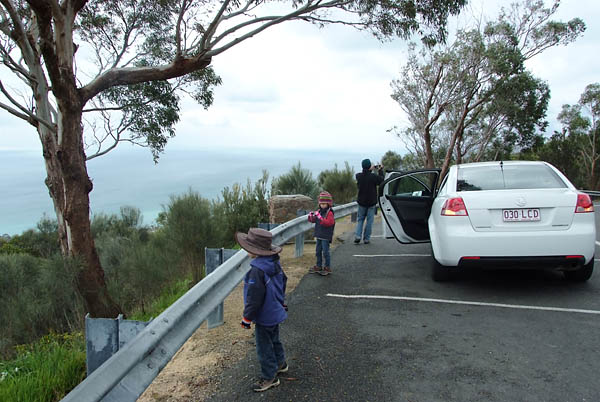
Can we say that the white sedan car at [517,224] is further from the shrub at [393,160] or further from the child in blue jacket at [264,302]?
the shrub at [393,160]

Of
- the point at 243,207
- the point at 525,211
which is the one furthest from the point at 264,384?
the point at 243,207

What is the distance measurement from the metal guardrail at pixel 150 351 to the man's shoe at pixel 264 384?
0.62 meters

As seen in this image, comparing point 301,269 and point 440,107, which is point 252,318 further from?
point 440,107

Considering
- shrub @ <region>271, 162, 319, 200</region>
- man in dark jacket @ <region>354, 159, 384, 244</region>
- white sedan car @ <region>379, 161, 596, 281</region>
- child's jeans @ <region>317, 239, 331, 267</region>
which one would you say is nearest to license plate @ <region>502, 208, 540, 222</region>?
white sedan car @ <region>379, 161, 596, 281</region>

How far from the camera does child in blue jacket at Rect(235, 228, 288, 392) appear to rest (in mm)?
3494

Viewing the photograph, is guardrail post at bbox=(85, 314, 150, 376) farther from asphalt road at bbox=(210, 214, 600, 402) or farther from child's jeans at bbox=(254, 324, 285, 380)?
child's jeans at bbox=(254, 324, 285, 380)

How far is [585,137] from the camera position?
44250mm

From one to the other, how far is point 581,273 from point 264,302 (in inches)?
179

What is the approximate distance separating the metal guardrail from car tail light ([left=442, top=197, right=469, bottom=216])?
2.83 meters

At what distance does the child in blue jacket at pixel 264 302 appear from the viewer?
138 inches

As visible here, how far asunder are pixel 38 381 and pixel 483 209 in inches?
183

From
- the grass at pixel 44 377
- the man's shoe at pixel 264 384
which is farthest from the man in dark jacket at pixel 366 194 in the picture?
the grass at pixel 44 377

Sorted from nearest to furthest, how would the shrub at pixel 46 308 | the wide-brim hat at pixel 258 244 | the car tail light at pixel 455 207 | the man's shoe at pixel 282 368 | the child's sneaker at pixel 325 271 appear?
the wide-brim hat at pixel 258 244, the man's shoe at pixel 282 368, the car tail light at pixel 455 207, the child's sneaker at pixel 325 271, the shrub at pixel 46 308

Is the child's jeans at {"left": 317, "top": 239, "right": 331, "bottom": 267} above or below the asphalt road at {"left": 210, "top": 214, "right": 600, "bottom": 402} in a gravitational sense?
above
